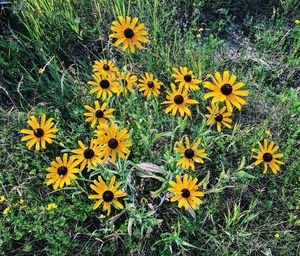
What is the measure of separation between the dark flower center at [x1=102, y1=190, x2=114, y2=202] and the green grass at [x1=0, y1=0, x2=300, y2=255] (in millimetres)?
150

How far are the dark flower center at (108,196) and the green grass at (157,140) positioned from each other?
0.15m

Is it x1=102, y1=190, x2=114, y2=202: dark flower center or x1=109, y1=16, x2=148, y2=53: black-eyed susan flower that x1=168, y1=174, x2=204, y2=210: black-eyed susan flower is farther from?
x1=109, y1=16, x2=148, y2=53: black-eyed susan flower

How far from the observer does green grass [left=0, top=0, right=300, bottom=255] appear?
1.58 metres

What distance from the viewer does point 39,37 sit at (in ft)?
7.51

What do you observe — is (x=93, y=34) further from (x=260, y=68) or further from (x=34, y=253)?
(x=34, y=253)

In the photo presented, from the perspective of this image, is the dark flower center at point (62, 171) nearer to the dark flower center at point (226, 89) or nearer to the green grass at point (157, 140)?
the green grass at point (157, 140)

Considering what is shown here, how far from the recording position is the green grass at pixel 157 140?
5.19ft

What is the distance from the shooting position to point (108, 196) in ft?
4.33

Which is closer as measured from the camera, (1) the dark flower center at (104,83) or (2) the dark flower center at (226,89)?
(2) the dark flower center at (226,89)

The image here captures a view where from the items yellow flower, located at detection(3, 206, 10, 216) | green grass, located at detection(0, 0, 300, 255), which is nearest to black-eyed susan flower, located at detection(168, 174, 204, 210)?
green grass, located at detection(0, 0, 300, 255)

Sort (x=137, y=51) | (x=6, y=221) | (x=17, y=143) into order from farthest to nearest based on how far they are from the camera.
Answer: (x=137, y=51), (x=17, y=143), (x=6, y=221)

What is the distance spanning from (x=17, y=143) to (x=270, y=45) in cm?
168

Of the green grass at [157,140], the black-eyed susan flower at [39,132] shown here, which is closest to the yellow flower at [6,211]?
the green grass at [157,140]

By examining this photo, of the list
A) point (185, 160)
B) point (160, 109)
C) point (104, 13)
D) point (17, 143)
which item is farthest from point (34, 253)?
point (104, 13)
